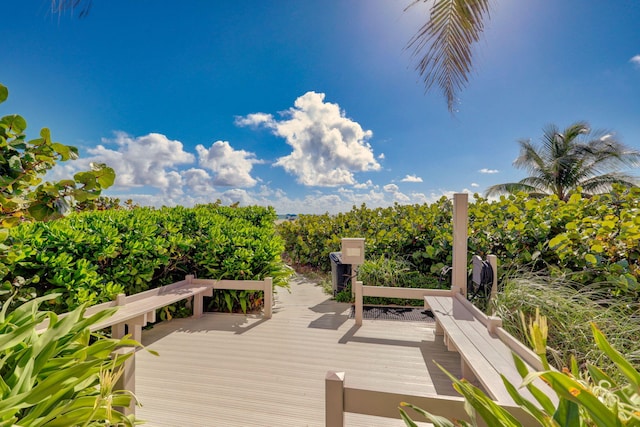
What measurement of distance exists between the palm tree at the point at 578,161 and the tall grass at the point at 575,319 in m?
13.5

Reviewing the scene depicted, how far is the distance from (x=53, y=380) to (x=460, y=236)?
12.0 ft

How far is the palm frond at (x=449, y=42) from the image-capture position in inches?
131

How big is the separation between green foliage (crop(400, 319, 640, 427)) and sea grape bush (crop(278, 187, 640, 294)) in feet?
8.44

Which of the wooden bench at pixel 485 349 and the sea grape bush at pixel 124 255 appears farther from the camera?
the sea grape bush at pixel 124 255

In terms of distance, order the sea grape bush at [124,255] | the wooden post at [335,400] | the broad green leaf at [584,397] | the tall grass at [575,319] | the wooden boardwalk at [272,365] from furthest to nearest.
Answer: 1. the sea grape bush at [124,255]
2. the tall grass at [575,319]
3. the wooden boardwalk at [272,365]
4. the wooden post at [335,400]
5. the broad green leaf at [584,397]

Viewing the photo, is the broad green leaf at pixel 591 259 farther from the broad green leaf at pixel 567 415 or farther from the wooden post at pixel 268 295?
the wooden post at pixel 268 295

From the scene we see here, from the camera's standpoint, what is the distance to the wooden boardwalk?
79.7 inches

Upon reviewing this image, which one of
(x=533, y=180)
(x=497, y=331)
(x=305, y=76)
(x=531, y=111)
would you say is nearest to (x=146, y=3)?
(x=305, y=76)

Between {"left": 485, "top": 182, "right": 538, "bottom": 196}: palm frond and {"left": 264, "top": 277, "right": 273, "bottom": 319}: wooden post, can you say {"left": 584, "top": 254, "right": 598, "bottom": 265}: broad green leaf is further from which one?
{"left": 485, "top": 182, "right": 538, "bottom": 196}: palm frond

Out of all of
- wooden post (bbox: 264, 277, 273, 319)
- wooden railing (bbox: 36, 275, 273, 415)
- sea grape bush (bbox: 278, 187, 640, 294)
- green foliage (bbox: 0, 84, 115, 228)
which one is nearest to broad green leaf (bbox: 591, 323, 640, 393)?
green foliage (bbox: 0, 84, 115, 228)

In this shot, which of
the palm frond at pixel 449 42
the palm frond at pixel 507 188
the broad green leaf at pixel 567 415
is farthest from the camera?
the palm frond at pixel 507 188

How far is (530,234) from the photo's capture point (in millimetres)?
3881

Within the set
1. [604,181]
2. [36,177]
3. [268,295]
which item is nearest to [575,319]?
[268,295]

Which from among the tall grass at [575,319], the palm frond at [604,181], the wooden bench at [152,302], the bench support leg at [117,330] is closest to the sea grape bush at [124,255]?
the wooden bench at [152,302]
